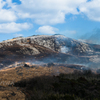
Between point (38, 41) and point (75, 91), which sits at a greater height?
point (38, 41)

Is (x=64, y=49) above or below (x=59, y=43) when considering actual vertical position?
below

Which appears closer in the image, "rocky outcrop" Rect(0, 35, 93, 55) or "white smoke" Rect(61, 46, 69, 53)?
"white smoke" Rect(61, 46, 69, 53)

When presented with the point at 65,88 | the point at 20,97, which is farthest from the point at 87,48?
the point at 20,97

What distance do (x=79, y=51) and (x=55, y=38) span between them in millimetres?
19134

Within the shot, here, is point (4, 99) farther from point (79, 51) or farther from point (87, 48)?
point (87, 48)

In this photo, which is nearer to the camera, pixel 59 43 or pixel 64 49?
pixel 64 49

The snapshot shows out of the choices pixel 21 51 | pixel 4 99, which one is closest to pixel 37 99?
pixel 4 99

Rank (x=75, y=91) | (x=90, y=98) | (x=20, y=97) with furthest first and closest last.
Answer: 1. (x=75, y=91)
2. (x=90, y=98)
3. (x=20, y=97)

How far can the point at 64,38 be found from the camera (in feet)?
274

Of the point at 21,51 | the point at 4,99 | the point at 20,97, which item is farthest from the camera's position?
the point at 21,51

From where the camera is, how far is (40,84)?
43.7 ft

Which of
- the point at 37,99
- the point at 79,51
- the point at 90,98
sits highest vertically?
the point at 79,51

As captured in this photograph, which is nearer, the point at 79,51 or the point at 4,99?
the point at 4,99

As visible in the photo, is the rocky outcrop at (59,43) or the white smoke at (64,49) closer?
the white smoke at (64,49)
